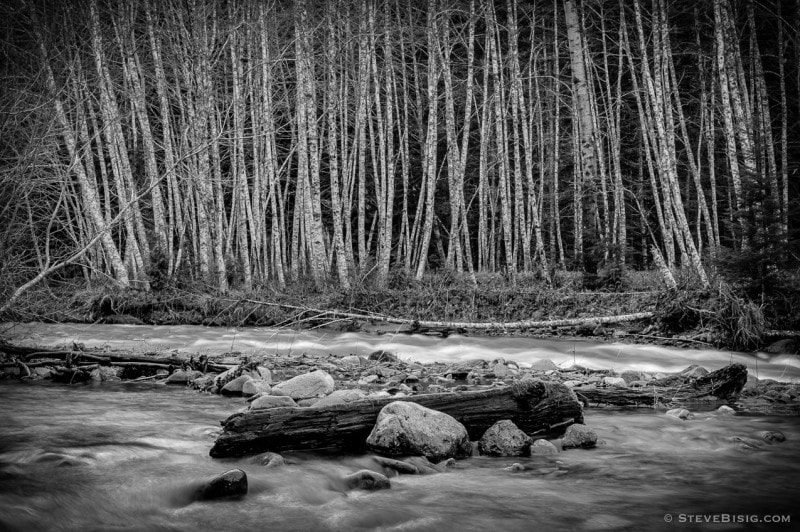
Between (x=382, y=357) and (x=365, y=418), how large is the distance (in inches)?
148

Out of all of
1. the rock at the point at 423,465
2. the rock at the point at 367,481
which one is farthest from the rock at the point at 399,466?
the rock at the point at 367,481

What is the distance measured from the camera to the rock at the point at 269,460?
3.28 m

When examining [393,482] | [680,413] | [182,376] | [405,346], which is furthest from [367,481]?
[405,346]

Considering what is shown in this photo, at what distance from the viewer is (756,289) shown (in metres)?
7.28

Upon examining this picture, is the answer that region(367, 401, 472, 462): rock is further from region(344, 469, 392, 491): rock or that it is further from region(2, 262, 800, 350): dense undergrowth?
region(2, 262, 800, 350): dense undergrowth

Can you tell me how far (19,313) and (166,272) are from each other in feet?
24.8

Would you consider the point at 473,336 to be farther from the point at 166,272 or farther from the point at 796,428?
the point at 166,272

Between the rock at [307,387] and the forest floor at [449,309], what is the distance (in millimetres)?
3716

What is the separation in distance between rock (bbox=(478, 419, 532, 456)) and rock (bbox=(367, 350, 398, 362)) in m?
3.69

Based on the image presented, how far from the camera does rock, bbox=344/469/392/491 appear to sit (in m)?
3.11

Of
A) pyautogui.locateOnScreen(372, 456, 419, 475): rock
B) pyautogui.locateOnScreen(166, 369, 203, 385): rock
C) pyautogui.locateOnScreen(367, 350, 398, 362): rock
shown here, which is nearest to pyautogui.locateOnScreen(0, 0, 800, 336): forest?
pyautogui.locateOnScreen(166, 369, 203, 385): rock

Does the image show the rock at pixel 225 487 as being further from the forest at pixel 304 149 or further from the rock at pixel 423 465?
the forest at pixel 304 149

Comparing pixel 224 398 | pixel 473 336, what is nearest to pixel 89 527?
pixel 224 398

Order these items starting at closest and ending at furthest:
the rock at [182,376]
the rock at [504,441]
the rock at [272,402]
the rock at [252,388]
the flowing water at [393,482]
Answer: the flowing water at [393,482] → the rock at [504,441] → the rock at [272,402] → the rock at [252,388] → the rock at [182,376]
